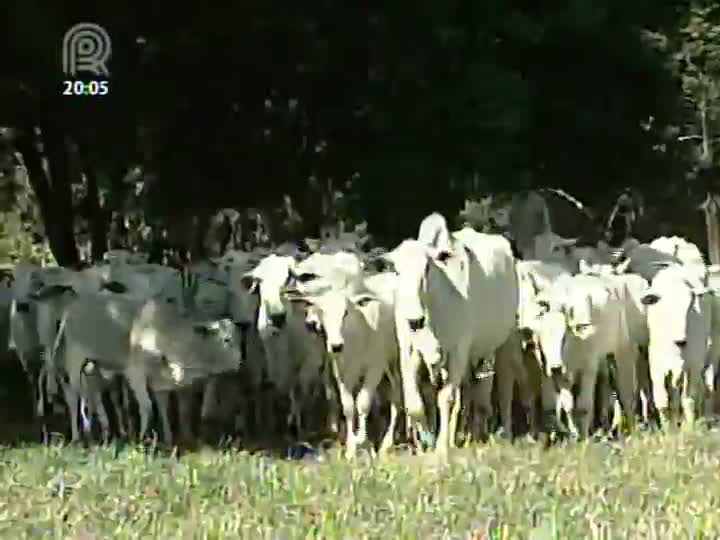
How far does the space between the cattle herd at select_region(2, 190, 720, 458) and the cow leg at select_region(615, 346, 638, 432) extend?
0.02m

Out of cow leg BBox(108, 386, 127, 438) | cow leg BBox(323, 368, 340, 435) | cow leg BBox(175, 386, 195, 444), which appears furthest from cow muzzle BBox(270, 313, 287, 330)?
cow leg BBox(108, 386, 127, 438)

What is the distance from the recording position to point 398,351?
1205 centimetres

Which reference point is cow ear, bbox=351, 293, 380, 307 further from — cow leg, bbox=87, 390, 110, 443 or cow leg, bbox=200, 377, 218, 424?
cow leg, bbox=87, 390, 110, 443

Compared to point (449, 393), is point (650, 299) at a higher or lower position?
higher

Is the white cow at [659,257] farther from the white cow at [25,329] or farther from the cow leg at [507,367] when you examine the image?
the white cow at [25,329]

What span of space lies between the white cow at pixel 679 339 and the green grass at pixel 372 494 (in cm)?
146

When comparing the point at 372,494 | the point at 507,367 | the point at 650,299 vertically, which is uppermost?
the point at 650,299

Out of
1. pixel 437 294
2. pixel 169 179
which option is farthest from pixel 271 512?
pixel 169 179

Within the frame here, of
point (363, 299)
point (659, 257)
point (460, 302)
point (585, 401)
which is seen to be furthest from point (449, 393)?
point (659, 257)

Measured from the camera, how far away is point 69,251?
21.9 m

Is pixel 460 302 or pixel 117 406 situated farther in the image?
pixel 117 406

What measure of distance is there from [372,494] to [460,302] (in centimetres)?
297

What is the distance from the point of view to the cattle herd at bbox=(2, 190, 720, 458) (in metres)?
11.5

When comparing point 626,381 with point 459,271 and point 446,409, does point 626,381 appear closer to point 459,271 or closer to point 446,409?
point 459,271
